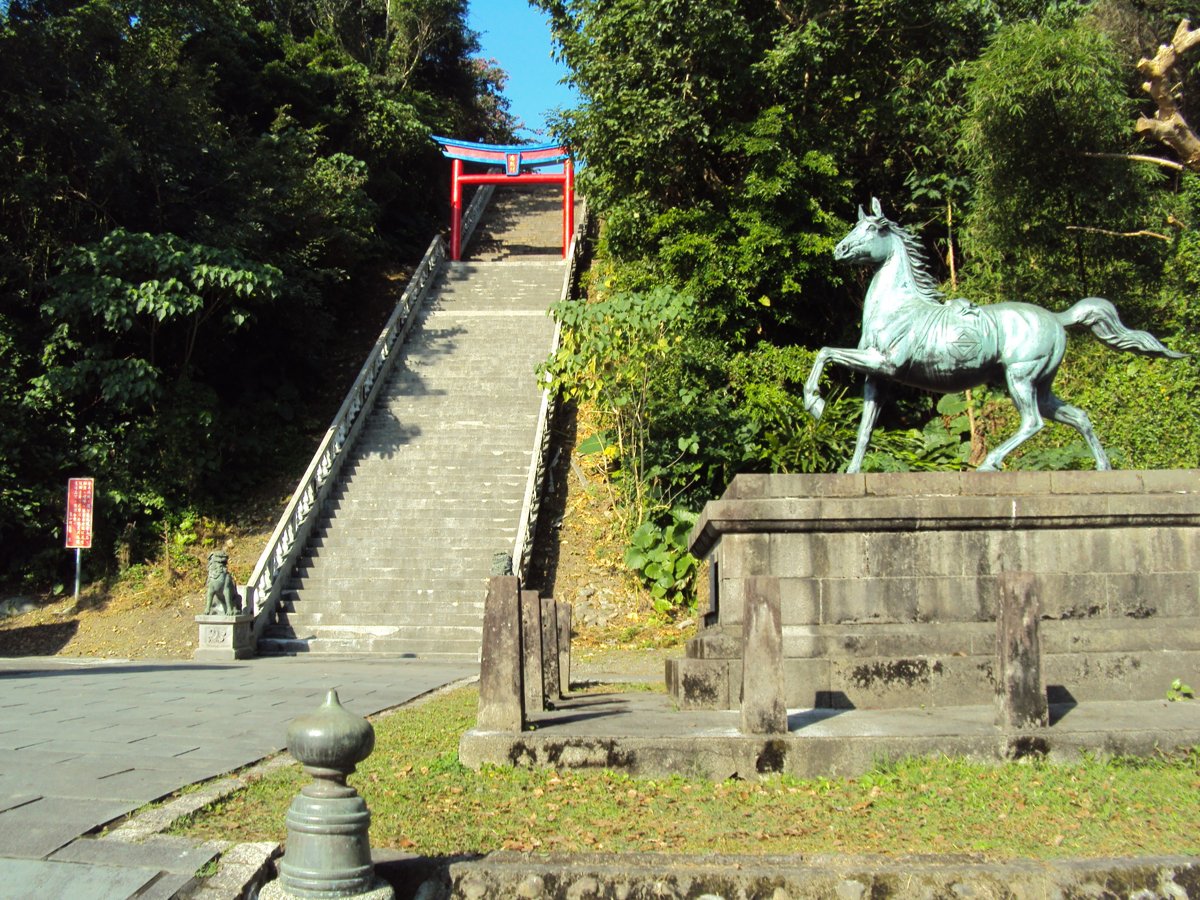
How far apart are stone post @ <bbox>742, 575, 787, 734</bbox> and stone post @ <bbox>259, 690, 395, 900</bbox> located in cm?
229

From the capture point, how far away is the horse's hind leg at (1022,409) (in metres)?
7.95

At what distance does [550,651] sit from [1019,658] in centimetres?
358

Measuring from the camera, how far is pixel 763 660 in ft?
17.5

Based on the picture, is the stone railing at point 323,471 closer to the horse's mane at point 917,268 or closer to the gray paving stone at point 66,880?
the horse's mane at point 917,268

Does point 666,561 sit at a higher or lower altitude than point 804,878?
higher

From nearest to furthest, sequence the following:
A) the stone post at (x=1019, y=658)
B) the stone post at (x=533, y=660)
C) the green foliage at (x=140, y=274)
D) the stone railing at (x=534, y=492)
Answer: the stone post at (x=1019, y=658)
the stone post at (x=533, y=660)
the stone railing at (x=534, y=492)
the green foliage at (x=140, y=274)

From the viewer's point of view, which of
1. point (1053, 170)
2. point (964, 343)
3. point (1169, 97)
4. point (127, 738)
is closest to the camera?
point (127, 738)

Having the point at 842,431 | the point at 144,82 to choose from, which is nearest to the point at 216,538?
the point at 144,82

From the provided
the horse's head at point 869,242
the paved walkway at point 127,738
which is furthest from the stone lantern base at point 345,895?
the horse's head at point 869,242

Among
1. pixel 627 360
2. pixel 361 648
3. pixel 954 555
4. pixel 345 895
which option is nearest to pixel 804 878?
pixel 345 895

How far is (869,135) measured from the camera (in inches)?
698

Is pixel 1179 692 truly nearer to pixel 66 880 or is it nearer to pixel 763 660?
pixel 763 660

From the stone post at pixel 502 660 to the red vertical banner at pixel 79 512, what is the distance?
38.6 ft

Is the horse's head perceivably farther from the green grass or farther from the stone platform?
the green grass
